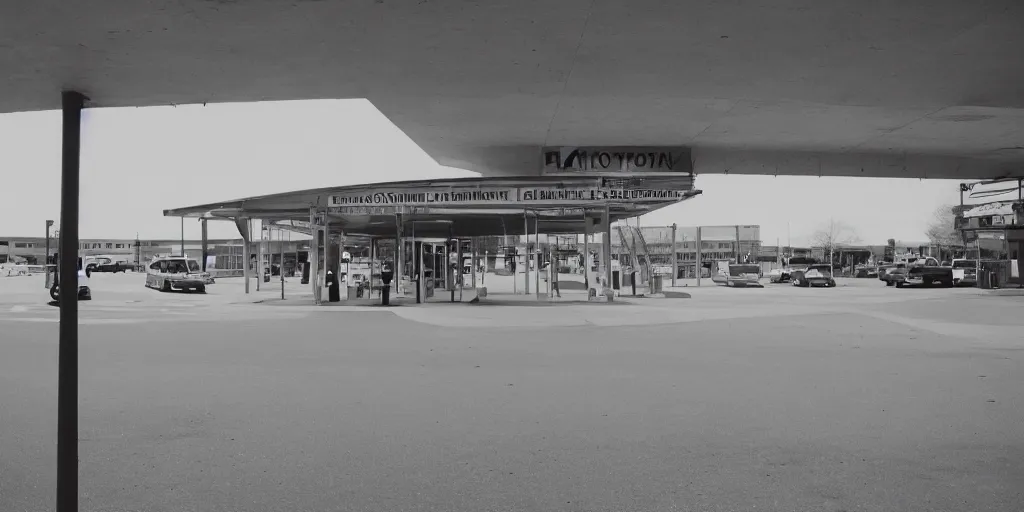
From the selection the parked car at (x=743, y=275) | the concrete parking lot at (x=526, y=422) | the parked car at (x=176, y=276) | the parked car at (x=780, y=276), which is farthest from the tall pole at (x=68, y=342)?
the parked car at (x=780, y=276)

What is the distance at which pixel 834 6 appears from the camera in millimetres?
3861

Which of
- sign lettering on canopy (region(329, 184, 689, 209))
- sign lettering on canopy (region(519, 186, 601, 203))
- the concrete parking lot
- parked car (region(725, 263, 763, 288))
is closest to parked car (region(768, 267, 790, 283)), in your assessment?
parked car (region(725, 263, 763, 288))

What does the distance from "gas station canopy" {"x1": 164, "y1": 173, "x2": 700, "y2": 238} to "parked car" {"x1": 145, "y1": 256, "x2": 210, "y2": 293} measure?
5749mm

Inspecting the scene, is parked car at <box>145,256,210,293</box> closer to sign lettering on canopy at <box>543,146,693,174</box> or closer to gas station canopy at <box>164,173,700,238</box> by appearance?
gas station canopy at <box>164,173,700,238</box>

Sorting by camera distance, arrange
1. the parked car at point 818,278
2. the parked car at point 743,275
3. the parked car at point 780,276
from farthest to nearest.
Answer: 1. the parked car at point 780,276
2. the parked car at point 743,275
3. the parked car at point 818,278

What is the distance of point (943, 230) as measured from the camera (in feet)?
217

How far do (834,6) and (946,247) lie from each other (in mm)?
75459

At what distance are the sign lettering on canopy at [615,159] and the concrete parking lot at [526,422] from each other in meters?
4.85

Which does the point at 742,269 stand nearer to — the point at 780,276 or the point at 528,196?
the point at 780,276

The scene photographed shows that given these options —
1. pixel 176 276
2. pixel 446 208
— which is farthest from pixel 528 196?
pixel 176 276

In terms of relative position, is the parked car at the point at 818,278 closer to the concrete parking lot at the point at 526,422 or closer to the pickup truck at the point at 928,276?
the pickup truck at the point at 928,276

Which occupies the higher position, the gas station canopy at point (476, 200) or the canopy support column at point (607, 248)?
the gas station canopy at point (476, 200)

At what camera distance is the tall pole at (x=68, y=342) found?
242 centimetres

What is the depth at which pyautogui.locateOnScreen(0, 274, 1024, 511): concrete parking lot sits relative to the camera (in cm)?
431
